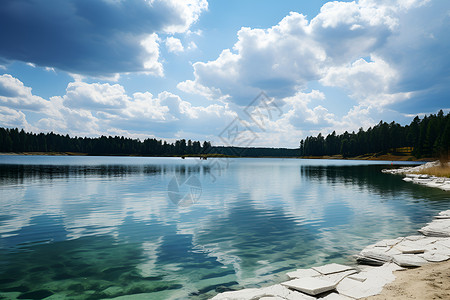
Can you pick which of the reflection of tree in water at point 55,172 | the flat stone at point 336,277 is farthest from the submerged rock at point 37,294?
the reflection of tree in water at point 55,172

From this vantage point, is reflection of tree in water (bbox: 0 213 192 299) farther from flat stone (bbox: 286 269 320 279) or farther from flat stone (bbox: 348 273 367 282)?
flat stone (bbox: 348 273 367 282)

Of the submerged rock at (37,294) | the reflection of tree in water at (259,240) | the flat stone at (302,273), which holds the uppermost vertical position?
the flat stone at (302,273)

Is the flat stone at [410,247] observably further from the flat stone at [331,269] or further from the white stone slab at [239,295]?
the white stone slab at [239,295]

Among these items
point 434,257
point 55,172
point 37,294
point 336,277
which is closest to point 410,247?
point 434,257

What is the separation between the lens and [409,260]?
10.3m

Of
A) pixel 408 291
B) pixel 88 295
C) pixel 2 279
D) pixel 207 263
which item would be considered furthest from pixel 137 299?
pixel 408 291

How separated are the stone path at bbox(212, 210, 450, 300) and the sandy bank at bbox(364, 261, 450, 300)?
0.87 feet

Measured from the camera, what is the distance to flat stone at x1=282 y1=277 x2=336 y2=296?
784cm

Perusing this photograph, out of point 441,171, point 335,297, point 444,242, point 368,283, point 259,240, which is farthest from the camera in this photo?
point 441,171

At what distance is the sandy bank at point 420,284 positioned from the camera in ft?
24.0

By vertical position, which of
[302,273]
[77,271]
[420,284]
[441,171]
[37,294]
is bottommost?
[77,271]

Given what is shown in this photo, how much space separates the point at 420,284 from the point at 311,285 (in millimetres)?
3273

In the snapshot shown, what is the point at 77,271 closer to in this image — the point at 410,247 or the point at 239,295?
the point at 239,295

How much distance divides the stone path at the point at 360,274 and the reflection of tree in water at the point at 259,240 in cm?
179
